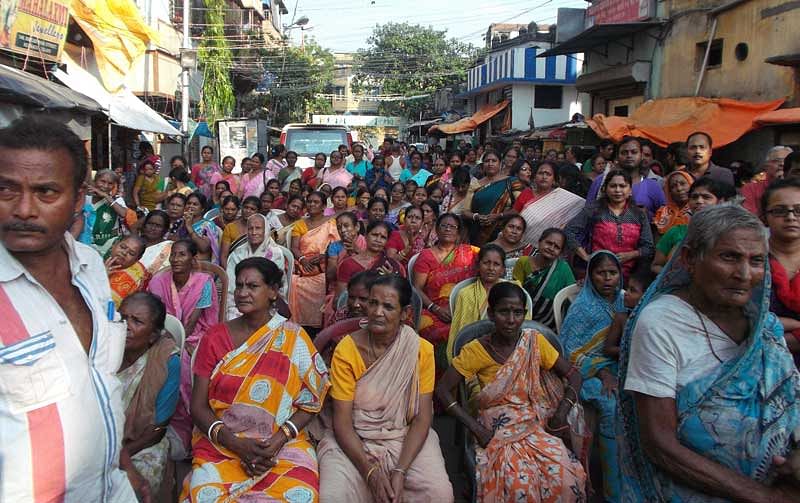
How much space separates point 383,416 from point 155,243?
324 cm

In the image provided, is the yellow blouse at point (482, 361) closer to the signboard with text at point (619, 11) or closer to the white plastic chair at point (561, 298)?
the white plastic chair at point (561, 298)

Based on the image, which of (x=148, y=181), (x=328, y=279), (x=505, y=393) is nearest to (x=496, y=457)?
(x=505, y=393)

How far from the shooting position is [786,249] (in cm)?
282

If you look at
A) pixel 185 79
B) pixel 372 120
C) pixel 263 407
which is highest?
pixel 372 120

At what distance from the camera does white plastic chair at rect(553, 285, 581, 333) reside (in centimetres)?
427

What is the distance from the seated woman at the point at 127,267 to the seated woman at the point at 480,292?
213 cm

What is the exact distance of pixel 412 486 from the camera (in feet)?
9.66

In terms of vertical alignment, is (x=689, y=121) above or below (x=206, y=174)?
above

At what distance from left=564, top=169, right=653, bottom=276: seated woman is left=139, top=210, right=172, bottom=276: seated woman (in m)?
3.07

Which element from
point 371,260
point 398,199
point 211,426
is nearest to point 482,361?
point 211,426

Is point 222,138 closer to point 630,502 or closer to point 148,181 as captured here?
point 148,181

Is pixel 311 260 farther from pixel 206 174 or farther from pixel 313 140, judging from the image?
pixel 313 140

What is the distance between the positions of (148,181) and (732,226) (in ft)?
26.0

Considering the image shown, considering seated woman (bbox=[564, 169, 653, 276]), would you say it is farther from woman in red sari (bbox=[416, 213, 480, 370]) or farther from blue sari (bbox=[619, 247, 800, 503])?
blue sari (bbox=[619, 247, 800, 503])
